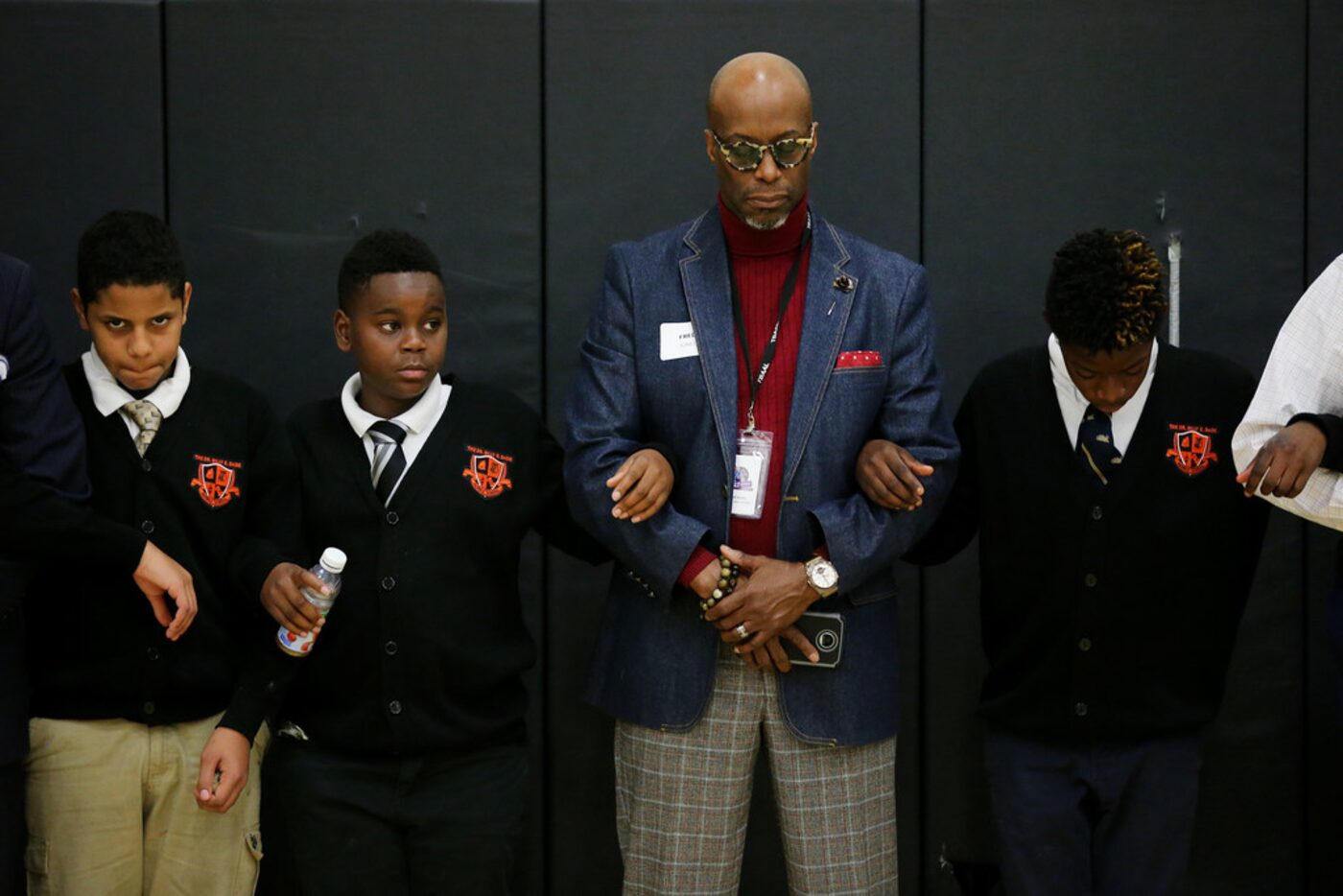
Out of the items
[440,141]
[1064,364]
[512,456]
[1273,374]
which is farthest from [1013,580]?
[440,141]

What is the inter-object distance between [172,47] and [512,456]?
1.61m

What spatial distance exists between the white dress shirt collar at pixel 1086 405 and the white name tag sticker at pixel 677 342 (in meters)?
0.80

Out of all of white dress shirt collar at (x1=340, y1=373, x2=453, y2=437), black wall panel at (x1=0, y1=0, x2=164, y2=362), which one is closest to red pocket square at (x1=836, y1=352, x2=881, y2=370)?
white dress shirt collar at (x1=340, y1=373, x2=453, y2=437)

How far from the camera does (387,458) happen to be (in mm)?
3217

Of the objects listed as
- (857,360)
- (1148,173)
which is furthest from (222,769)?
(1148,173)

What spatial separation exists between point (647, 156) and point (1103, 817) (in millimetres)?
2015

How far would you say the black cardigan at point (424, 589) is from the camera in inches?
123

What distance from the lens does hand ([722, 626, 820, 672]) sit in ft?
9.75

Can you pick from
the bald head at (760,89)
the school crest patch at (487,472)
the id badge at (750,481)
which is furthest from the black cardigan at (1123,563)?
the school crest patch at (487,472)

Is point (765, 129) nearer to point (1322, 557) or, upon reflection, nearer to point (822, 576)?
point (822, 576)

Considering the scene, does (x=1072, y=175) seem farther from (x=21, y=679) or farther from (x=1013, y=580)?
(x=21, y=679)

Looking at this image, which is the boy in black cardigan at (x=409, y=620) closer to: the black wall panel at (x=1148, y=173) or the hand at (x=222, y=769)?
the hand at (x=222, y=769)

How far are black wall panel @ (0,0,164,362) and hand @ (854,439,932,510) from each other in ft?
7.17

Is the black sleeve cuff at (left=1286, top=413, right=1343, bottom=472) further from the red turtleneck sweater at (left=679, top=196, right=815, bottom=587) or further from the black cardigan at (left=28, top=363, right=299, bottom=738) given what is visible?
the black cardigan at (left=28, top=363, right=299, bottom=738)
